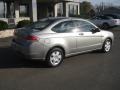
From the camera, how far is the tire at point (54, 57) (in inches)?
358

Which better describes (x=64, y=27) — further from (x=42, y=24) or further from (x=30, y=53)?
(x=30, y=53)

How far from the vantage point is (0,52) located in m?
12.2

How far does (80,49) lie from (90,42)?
0.63m

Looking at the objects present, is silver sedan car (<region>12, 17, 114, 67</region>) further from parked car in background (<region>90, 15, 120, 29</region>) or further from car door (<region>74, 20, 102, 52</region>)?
parked car in background (<region>90, 15, 120, 29</region>)

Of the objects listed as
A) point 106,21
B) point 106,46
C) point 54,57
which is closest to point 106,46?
point 106,46

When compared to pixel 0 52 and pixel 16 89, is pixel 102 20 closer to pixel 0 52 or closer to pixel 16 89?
pixel 0 52

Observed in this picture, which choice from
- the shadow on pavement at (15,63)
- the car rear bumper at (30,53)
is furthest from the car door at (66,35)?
the shadow on pavement at (15,63)

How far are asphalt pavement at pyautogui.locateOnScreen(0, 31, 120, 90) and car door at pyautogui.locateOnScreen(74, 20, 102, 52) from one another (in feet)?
1.52

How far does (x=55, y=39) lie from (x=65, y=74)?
58.0 inches

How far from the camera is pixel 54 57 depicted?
30.2 feet

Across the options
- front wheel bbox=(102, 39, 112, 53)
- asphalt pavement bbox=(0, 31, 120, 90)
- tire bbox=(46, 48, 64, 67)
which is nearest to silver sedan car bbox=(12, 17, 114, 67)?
tire bbox=(46, 48, 64, 67)

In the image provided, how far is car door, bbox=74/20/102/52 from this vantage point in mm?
10109

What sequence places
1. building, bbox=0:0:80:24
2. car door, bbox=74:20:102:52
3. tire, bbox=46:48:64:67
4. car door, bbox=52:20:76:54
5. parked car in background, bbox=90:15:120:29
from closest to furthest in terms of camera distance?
tire, bbox=46:48:64:67 → car door, bbox=52:20:76:54 → car door, bbox=74:20:102:52 → parked car in background, bbox=90:15:120:29 → building, bbox=0:0:80:24

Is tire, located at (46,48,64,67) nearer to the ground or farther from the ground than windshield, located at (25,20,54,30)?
nearer to the ground
